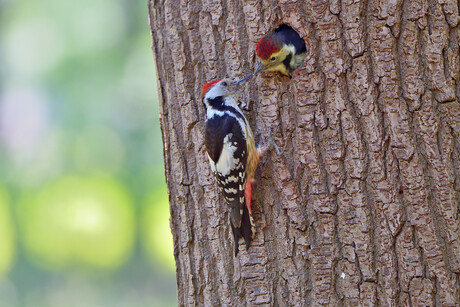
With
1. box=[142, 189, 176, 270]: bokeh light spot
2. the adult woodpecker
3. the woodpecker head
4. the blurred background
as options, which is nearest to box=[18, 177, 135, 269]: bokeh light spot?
the blurred background

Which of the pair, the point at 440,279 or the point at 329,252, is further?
the point at 329,252

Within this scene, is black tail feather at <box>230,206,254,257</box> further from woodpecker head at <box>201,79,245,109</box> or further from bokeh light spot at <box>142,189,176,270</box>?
bokeh light spot at <box>142,189,176,270</box>

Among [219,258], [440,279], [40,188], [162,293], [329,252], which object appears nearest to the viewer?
[440,279]

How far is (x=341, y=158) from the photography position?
2143 millimetres

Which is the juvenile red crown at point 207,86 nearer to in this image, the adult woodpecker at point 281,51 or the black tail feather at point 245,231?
the adult woodpecker at point 281,51

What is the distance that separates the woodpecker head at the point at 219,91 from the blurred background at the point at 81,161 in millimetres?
3488

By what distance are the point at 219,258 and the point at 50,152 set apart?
4.61m

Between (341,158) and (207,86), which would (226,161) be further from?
(341,158)

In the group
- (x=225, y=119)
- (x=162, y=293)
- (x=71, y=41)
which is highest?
→ (x=71, y=41)

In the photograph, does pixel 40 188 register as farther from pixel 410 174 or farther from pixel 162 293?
pixel 410 174

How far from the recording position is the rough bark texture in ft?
6.71

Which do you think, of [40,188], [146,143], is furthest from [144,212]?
[40,188]

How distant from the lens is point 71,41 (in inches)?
252

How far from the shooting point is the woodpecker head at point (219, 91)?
238 centimetres
